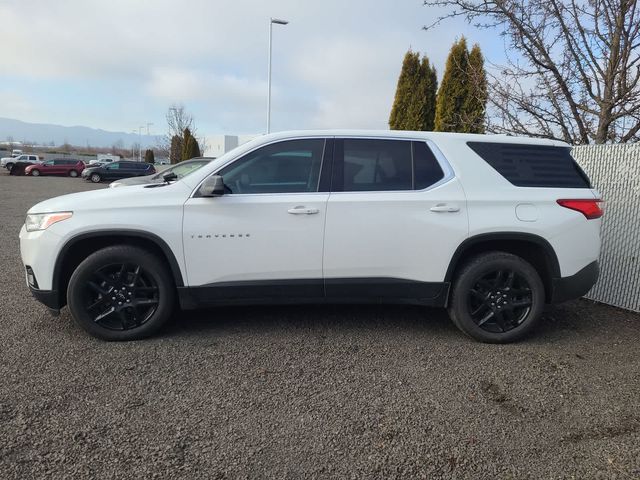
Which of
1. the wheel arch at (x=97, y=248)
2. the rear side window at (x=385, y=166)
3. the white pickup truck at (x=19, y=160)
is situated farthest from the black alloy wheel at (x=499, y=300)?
the white pickup truck at (x=19, y=160)

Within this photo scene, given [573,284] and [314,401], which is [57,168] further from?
[573,284]

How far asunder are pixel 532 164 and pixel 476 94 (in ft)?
18.3

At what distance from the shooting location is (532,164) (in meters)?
4.11

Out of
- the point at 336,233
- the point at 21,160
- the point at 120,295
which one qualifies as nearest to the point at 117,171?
the point at 21,160

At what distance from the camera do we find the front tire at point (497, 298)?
13.1 ft

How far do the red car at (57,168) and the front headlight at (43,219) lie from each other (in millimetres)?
39124

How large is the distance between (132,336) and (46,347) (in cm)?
65

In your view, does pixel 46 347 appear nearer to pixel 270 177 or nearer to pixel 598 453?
pixel 270 177

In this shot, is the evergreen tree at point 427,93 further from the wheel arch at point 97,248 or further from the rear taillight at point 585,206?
the wheel arch at point 97,248

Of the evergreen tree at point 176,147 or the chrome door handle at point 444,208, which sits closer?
the chrome door handle at point 444,208

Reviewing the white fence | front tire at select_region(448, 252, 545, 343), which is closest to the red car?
the white fence

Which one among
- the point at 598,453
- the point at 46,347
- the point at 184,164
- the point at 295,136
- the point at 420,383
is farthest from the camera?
the point at 184,164

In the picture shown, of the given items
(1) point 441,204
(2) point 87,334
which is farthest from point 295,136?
(2) point 87,334

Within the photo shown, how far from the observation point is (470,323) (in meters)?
4.03
